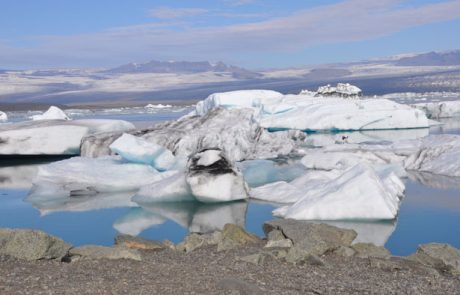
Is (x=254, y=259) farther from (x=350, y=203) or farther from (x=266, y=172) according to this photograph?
(x=266, y=172)

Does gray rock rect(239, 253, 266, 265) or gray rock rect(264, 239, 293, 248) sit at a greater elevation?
gray rock rect(239, 253, 266, 265)

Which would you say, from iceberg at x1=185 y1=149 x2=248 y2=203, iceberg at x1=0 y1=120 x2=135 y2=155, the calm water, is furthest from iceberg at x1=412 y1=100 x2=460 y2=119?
iceberg at x1=185 y1=149 x2=248 y2=203

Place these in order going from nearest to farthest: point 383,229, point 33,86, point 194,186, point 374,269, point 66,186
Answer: point 374,269 < point 383,229 < point 194,186 < point 66,186 < point 33,86

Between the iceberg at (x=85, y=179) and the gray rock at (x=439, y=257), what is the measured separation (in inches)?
191

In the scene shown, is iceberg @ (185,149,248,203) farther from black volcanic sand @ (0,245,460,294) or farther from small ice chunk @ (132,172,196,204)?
black volcanic sand @ (0,245,460,294)

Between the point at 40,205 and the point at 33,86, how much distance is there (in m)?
92.1

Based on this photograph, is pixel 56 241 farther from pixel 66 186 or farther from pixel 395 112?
pixel 395 112

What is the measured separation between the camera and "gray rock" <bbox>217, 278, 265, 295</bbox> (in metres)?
3.77

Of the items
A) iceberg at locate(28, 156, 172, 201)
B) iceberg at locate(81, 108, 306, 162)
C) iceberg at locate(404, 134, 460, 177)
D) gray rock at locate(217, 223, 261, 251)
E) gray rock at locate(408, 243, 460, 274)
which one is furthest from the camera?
iceberg at locate(81, 108, 306, 162)

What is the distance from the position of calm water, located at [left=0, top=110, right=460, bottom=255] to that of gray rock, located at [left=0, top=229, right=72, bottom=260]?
1.40m

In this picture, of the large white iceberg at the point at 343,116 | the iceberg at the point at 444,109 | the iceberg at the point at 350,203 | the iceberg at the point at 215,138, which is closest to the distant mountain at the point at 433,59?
the iceberg at the point at 444,109

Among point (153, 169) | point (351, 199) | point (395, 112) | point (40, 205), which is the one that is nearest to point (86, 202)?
point (40, 205)

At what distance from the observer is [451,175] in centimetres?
1004

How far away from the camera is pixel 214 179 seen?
8.34 metres
